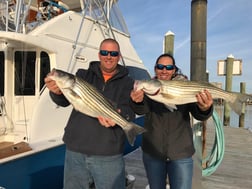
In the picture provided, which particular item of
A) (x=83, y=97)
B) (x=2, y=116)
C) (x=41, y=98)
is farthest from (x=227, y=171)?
(x=83, y=97)

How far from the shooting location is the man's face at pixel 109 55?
2588 mm

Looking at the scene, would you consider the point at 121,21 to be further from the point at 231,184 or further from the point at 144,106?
the point at 144,106

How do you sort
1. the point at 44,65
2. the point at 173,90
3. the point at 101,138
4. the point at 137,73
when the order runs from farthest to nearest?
the point at 137,73
the point at 44,65
the point at 101,138
the point at 173,90

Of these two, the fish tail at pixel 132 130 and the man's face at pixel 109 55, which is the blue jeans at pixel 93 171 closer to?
the fish tail at pixel 132 130

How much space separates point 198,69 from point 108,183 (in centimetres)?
245

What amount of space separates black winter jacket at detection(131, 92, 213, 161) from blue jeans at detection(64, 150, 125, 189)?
385 mm

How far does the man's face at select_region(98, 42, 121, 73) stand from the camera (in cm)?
259

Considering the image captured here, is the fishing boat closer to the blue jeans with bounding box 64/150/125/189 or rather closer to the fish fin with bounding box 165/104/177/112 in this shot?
the blue jeans with bounding box 64/150/125/189

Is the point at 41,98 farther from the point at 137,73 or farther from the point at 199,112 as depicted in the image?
the point at 137,73

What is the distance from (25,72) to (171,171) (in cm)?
349

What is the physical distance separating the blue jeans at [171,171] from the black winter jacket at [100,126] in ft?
1.21

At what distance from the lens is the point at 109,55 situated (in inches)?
102

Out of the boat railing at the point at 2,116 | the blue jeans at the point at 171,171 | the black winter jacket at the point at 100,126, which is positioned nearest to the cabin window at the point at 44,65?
the boat railing at the point at 2,116

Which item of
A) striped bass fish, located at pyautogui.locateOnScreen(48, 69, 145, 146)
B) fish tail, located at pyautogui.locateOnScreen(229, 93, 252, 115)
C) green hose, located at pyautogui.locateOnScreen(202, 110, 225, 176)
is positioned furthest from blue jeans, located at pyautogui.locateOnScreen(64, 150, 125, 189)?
green hose, located at pyautogui.locateOnScreen(202, 110, 225, 176)
